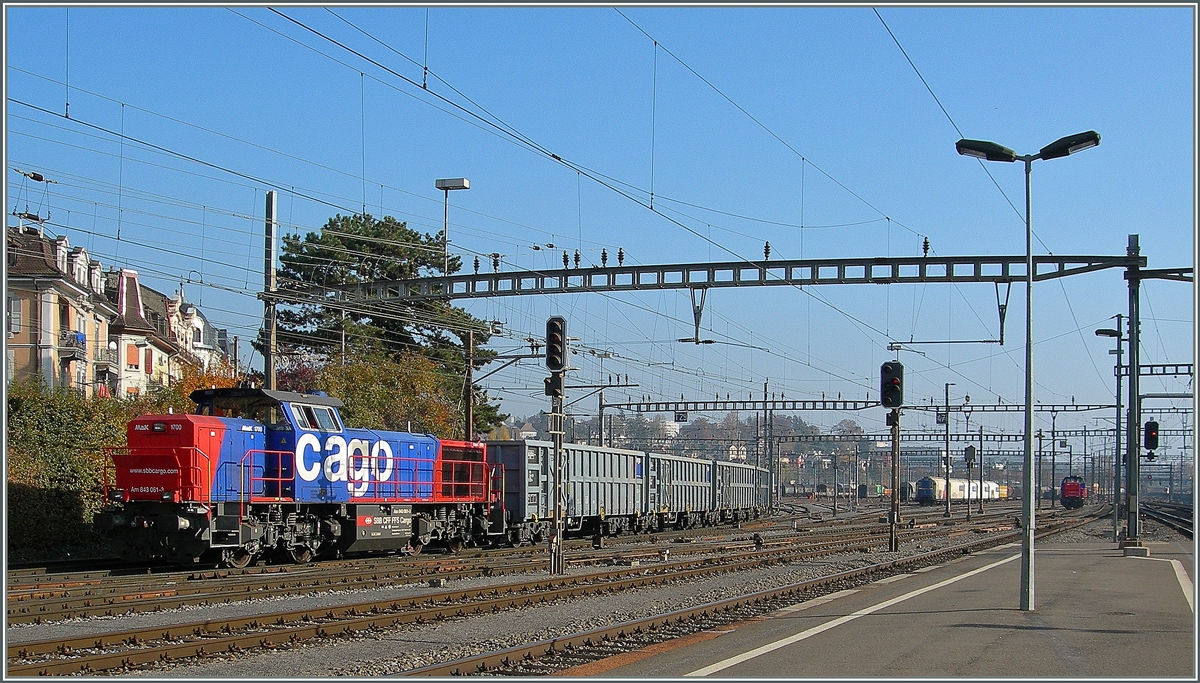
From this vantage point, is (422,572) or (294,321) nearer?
(422,572)

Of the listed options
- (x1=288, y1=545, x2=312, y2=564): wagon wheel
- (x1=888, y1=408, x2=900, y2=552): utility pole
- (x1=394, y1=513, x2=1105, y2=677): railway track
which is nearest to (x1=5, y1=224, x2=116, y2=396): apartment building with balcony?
(x1=288, y1=545, x2=312, y2=564): wagon wheel

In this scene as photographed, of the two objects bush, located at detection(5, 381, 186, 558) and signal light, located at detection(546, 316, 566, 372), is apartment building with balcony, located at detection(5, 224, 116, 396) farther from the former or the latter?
signal light, located at detection(546, 316, 566, 372)

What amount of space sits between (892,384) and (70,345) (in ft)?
120

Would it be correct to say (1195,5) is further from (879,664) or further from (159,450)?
(159,450)

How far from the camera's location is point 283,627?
1434cm

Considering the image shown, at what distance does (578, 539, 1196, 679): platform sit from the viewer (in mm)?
11969

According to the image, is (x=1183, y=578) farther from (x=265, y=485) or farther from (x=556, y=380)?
(x=265, y=485)

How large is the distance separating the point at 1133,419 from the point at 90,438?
29435mm

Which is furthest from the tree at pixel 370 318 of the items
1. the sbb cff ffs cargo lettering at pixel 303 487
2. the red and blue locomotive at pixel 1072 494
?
the red and blue locomotive at pixel 1072 494

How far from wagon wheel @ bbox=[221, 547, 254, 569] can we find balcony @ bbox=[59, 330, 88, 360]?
27847mm

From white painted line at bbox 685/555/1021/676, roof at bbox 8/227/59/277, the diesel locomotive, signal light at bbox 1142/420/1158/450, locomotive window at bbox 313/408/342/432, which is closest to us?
white painted line at bbox 685/555/1021/676

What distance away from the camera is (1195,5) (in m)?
15.0

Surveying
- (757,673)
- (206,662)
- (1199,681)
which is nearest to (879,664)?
(757,673)

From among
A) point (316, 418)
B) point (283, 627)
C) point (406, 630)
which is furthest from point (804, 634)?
point (316, 418)
